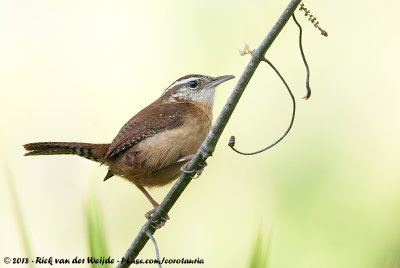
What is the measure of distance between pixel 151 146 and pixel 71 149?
1.61ft

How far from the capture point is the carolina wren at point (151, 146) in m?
3.62

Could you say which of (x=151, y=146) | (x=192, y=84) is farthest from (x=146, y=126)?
(x=192, y=84)

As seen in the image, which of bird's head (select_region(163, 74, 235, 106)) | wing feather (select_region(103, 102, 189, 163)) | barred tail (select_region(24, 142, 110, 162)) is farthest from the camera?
bird's head (select_region(163, 74, 235, 106))

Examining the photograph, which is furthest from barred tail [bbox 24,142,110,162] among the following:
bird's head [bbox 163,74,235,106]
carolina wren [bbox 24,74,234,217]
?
bird's head [bbox 163,74,235,106]

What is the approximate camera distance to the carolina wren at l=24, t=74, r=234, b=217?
3.62 meters

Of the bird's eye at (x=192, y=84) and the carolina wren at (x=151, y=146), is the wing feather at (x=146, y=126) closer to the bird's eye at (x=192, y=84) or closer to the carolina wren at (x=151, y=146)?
the carolina wren at (x=151, y=146)

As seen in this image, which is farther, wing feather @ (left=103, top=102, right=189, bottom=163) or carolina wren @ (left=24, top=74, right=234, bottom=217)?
wing feather @ (left=103, top=102, right=189, bottom=163)

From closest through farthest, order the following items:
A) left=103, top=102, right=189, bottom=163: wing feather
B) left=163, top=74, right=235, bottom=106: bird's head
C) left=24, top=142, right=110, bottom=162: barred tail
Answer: left=24, top=142, right=110, bottom=162: barred tail < left=103, top=102, right=189, bottom=163: wing feather < left=163, top=74, right=235, bottom=106: bird's head

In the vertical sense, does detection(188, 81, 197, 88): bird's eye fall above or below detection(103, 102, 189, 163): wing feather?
above

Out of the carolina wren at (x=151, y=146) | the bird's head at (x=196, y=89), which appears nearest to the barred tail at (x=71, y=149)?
the carolina wren at (x=151, y=146)

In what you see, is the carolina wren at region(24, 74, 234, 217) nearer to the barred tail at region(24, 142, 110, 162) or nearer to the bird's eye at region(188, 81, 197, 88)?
the barred tail at region(24, 142, 110, 162)

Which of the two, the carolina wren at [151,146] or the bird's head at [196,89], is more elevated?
the bird's head at [196,89]

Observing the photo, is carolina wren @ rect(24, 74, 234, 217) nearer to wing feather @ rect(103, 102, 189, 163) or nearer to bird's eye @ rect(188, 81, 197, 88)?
wing feather @ rect(103, 102, 189, 163)

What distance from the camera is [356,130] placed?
17.9 ft
